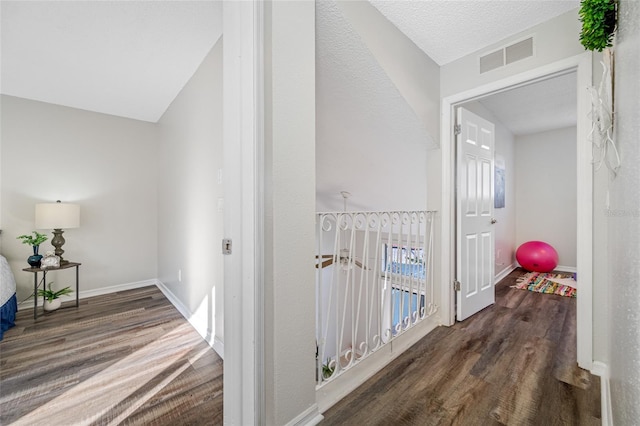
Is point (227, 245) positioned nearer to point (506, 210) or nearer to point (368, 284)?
point (368, 284)

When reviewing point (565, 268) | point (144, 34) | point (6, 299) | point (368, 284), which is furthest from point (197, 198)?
point (565, 268)

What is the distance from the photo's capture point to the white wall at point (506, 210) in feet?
12.7

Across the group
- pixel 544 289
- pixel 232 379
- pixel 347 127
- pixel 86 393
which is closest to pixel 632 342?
pixel 232 379

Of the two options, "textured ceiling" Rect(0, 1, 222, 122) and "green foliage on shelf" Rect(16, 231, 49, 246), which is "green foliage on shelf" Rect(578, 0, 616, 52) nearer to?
"textured ceiling" Rect(0, 1, 222, 122)

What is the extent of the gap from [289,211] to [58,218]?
3169 mm

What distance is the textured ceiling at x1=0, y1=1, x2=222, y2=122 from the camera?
167 cm

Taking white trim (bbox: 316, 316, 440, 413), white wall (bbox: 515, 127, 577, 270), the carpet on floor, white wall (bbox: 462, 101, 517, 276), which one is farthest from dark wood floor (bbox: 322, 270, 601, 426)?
white wall (bbox: 515, 127, 577, 270)

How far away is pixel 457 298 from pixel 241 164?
7.23 ft

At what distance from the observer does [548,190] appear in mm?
4449

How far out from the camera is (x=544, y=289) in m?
3.25

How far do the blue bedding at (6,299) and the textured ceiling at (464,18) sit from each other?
3734 millimetres

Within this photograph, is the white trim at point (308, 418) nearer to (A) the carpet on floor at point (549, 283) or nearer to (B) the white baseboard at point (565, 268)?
(A) the carpet on floor at point (549, 283)

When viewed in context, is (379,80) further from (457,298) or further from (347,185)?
(457,298)

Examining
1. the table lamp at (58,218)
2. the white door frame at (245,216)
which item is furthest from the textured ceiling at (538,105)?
the table lamp at (58,218)
